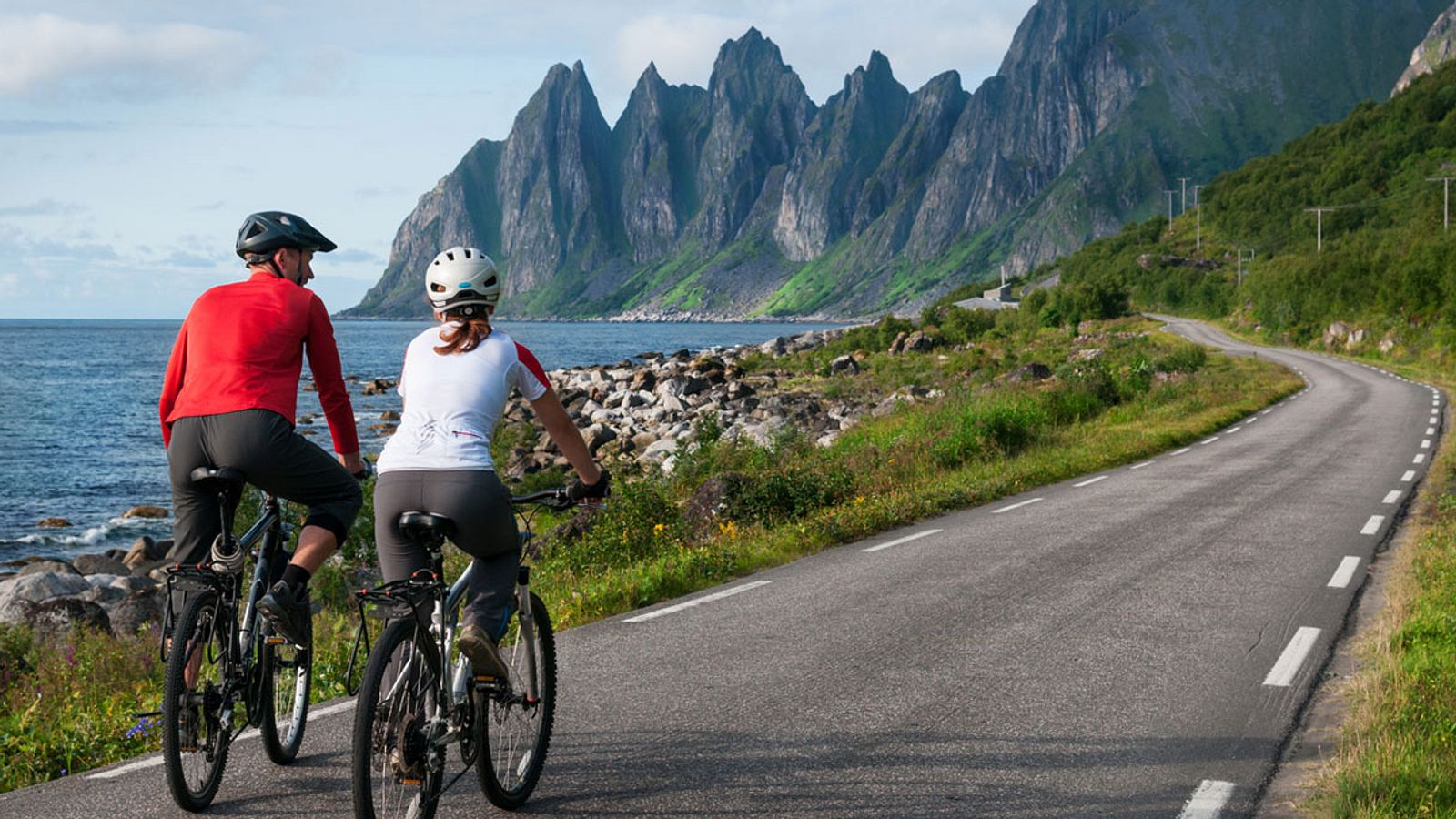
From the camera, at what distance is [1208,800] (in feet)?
16.4

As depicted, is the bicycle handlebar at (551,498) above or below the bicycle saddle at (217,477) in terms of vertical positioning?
below

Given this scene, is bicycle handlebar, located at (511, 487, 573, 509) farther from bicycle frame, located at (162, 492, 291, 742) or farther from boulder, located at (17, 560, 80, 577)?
boulder, located at (17, 560, 80, 577)

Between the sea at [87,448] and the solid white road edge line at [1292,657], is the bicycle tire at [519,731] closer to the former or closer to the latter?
the solid white road edge line at [1292,657]

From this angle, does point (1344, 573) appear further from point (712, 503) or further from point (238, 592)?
point (238, 592)

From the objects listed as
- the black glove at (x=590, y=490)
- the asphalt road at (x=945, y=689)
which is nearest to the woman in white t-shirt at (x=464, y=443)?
the black glove at (x=590, y=490)

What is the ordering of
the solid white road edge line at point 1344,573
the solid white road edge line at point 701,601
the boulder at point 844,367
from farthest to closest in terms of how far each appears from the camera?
the boulder at point 844,367
the solid white road edge line at point 1344,573
the solid white road edge line at point 701,601

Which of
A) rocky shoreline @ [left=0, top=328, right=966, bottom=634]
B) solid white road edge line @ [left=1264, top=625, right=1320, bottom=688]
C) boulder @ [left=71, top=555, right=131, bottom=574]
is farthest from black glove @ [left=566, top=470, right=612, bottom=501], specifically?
boulder @ [left=71, top=555, right=131, bottom=574]

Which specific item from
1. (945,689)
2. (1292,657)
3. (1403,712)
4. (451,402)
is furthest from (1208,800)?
(451,402)

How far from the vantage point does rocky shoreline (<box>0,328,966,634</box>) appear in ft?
47.1

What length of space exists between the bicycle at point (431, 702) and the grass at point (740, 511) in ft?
7.60

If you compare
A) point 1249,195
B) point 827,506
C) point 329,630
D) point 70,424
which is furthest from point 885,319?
point 1249,195

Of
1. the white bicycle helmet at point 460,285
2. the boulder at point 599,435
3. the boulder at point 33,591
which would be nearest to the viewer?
the white bicycle helmet at point 460,285

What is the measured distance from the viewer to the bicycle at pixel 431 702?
3.89 m

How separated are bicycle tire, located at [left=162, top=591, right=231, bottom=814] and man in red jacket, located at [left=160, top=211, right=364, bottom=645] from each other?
0.23m
